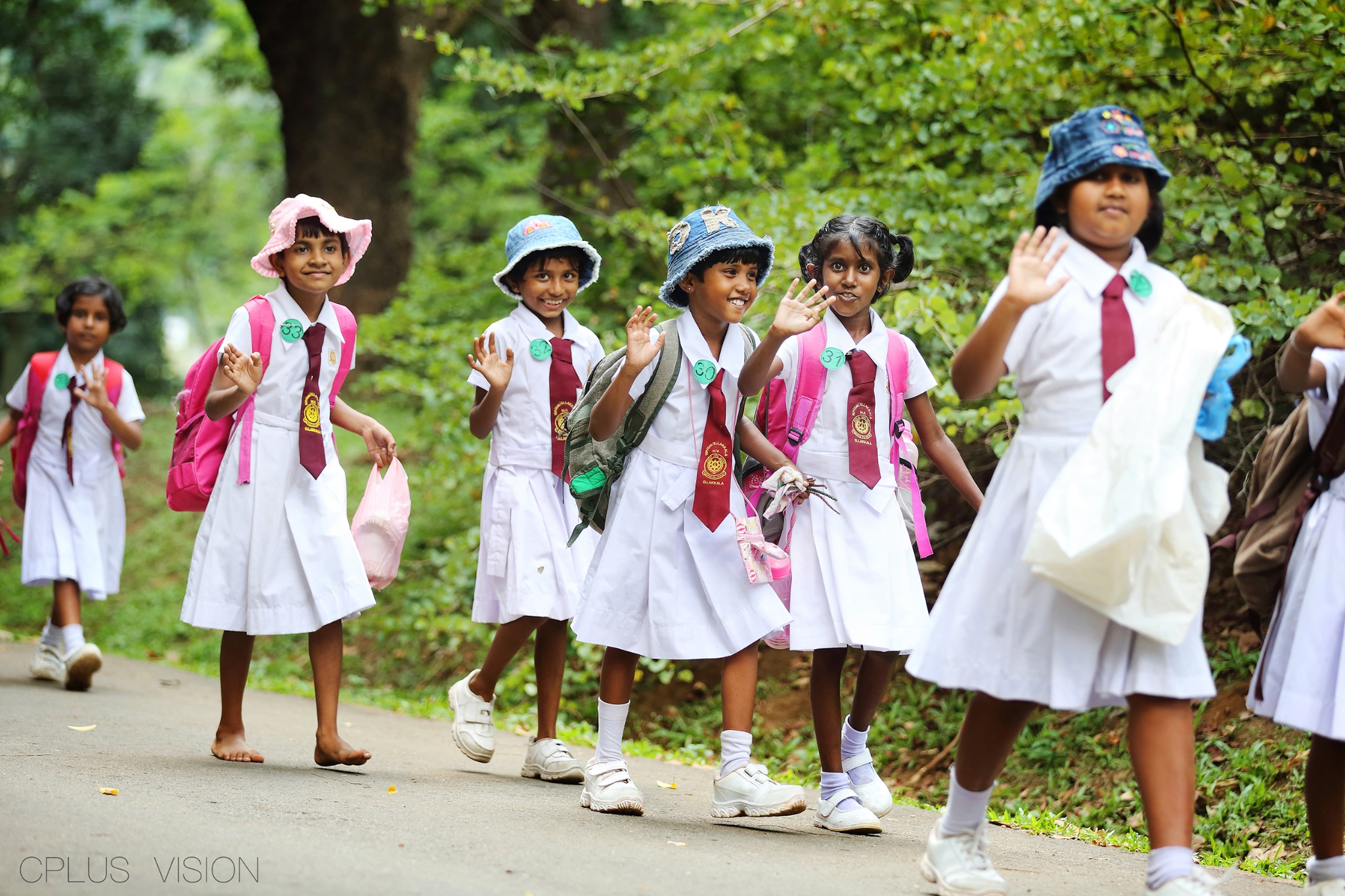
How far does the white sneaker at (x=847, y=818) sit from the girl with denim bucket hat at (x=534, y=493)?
1248 mm

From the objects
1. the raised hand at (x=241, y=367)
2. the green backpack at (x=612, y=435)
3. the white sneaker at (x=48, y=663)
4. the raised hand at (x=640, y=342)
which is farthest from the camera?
the white sneaker at (x=48, y=663)

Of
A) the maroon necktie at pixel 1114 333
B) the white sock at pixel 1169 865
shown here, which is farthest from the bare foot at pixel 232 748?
the maroon necktie at pixel 1114 333

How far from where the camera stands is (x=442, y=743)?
6.82 meters

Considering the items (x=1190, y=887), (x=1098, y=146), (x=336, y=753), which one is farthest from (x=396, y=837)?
(x=1098, y=146)

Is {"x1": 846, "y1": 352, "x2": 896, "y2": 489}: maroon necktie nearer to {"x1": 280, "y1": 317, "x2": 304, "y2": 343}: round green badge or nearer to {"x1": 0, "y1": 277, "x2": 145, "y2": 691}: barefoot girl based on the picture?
{"x1": 280, "y1": 317, "x2": 304, "y2": 343}: round green badge

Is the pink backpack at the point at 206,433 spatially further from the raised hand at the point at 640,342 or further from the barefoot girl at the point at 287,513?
the raised hand at the point at 640,342

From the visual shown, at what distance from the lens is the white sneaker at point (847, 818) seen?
4586mm

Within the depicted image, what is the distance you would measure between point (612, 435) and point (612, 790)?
1.28 meters

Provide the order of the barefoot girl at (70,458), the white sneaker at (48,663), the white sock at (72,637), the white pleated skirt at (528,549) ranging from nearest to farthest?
the white pleated skirt at (528,549) → the white sock at (72,637) → the barefoot girl at (70,458) → the white sneaker at (48,663)

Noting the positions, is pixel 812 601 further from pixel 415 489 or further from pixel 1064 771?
pixel 415 489

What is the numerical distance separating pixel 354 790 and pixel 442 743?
2.01 meters

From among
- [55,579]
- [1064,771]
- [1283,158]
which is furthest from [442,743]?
[1283,158]

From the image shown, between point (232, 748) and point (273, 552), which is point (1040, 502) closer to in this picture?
point (273, 552)

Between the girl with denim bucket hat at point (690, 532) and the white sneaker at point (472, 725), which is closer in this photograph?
the girl with denim bucket hat at point (690, 532)
